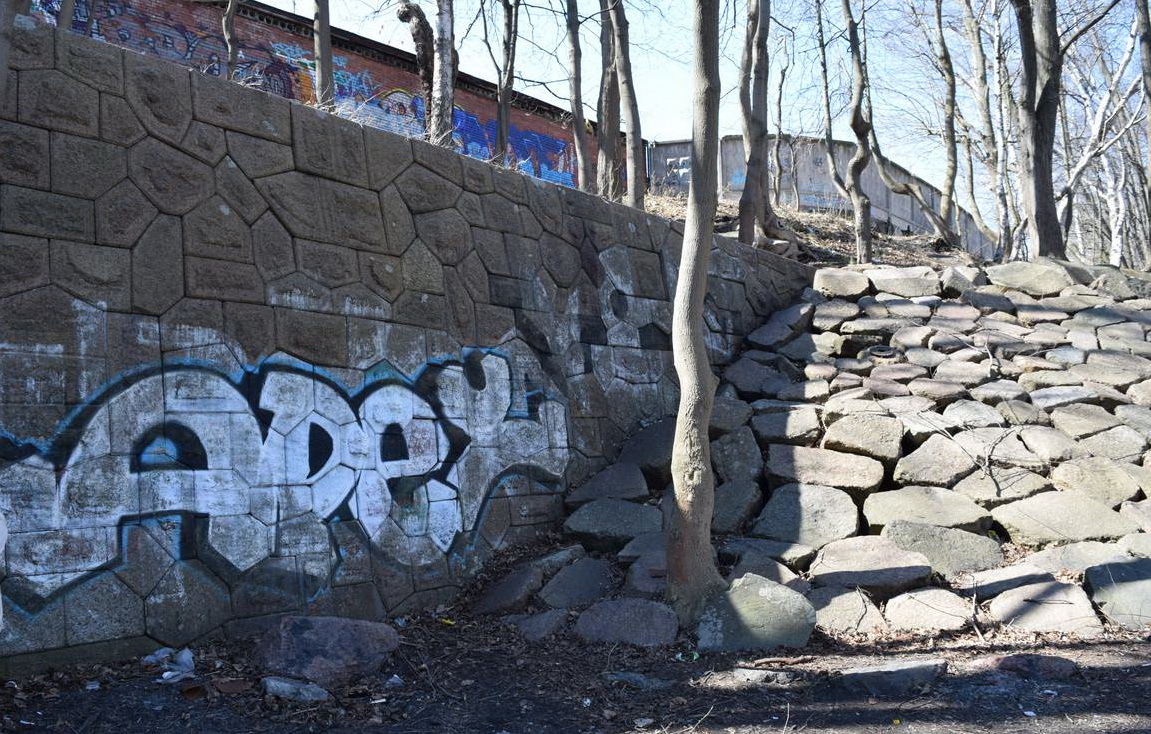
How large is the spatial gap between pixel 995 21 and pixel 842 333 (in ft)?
40.0

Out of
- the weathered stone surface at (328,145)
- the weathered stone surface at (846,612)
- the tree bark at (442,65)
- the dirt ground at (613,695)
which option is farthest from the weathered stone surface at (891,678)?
the tree bark at (442,65)

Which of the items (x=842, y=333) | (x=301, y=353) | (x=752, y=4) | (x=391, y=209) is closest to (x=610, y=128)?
(x=752, y=4)

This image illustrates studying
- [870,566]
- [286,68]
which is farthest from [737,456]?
[286,68]

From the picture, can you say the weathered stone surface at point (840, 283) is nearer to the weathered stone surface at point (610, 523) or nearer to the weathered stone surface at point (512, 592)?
the weathered stone surface at point (610, 523)

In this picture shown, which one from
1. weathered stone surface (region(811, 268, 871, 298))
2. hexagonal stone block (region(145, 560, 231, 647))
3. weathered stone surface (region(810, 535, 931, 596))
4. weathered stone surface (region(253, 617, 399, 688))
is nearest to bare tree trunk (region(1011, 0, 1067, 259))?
weathered stone surface (region(811, 268, 871, 298))

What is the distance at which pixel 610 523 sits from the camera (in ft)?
21.7

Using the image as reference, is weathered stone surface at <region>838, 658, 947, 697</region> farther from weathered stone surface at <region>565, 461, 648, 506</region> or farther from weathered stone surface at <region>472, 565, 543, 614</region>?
weathered stone surface at <region>565, 461, 648, 506</region>

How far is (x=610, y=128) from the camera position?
44.7 feet

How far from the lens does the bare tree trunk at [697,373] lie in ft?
17.7

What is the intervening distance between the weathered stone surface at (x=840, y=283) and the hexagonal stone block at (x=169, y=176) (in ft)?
22.3

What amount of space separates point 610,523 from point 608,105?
338 inches

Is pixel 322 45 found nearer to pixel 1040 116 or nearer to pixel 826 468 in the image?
pixel 826 468

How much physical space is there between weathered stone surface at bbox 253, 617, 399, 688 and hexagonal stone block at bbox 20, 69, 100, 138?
2.60 metres

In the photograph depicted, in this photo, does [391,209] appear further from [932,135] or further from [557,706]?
[932,135]
